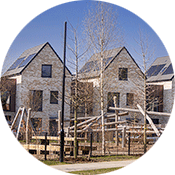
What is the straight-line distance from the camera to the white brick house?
1065 cm

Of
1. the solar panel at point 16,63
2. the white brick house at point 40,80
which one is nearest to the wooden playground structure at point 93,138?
the white brick house at point 40,80

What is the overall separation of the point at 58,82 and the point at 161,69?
4.02 meters

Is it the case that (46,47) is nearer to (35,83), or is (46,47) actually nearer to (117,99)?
(35,83)

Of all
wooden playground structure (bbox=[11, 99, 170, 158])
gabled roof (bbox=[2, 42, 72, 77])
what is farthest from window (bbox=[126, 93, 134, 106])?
gabled roof (bbox=[2, 42, 72, 77])

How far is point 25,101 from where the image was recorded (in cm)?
1277

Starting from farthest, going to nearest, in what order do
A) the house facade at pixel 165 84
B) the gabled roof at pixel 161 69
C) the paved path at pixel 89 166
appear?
the house facade at pixel 165 84
the gabled roof at pixel 161 69
the paved path at pixel 89 166

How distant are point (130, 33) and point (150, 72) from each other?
1514 mm

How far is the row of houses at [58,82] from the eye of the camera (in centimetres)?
1023

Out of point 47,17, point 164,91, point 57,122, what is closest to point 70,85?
point 47,17

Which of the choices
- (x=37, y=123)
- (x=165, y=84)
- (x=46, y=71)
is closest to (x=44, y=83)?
(x=46, y=71)

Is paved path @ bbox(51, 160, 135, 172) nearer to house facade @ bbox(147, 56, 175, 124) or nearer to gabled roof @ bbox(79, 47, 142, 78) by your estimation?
gabled roof @ bbox(79, 47, 142, 78)

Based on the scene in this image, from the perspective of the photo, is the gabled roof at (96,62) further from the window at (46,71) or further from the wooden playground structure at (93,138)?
the wooden playground structure at (93,138)

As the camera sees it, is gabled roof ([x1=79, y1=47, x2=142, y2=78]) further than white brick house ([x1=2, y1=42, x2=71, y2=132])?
No

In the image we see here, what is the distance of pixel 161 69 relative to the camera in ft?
39.4
